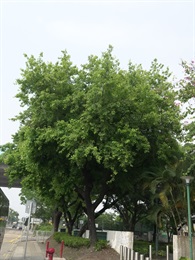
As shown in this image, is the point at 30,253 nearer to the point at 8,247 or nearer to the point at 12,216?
the point at 8,247

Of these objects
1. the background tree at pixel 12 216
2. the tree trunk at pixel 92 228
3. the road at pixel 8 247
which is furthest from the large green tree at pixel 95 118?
the background tree at pixel 12 216

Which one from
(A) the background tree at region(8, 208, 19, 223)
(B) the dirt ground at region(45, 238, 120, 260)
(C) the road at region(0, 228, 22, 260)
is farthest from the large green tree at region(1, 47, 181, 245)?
(A) the background tree at region(8, 208, 19, 223)

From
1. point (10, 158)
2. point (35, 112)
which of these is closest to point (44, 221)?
point (10, 158)

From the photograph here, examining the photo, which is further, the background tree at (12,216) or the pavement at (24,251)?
the background tree at (12,216)

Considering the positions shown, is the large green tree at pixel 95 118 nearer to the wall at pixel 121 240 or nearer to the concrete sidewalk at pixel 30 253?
the wall at pixel 121 240

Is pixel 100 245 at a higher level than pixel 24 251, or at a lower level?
higher

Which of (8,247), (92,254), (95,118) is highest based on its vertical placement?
(95,118)

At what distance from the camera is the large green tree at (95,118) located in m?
15.2

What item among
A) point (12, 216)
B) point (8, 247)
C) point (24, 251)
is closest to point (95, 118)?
point (24, 251)

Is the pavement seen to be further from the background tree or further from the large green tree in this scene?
the background tree

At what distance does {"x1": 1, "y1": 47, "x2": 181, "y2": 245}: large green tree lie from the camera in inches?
600

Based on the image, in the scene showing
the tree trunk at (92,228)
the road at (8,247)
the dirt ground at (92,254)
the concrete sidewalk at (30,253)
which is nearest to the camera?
the dirt ground at (92,254)

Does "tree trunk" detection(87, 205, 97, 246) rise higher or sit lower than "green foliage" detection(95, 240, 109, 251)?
higher

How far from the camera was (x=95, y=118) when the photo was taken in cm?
1559
